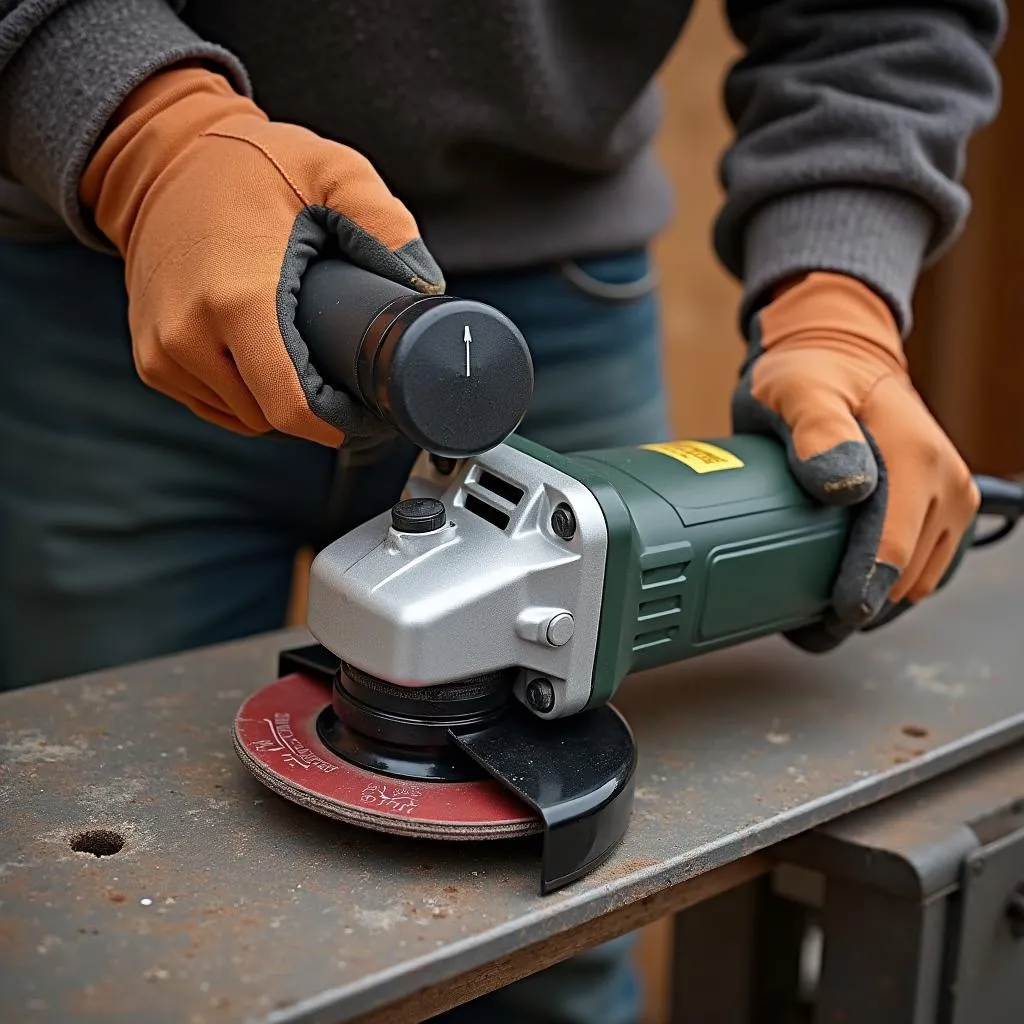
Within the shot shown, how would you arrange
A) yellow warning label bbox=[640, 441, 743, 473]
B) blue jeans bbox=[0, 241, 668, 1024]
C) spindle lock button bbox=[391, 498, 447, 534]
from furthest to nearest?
blue jeans bbox=[0, 241, 668, 1024], yellow warning label bbox=[640, 441, 743, 473], spindle lock button bbox=[391, 498, 447, 534]

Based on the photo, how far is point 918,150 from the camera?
1.04m

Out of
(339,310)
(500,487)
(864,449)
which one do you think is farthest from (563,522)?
(864,449)

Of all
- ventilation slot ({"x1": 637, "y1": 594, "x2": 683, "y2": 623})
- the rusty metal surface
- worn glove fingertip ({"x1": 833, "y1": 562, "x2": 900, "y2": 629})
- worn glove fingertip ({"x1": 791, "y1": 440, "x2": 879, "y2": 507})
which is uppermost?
worn glove fingertip ({"x1": 791, "y1": 440, "x2": 879, "y2": 507})

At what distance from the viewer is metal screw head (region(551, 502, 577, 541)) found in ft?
2.32

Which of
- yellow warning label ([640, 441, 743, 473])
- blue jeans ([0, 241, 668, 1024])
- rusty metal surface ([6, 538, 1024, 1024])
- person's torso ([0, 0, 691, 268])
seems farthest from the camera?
blue jeans ([0, 241, 668, 1024])

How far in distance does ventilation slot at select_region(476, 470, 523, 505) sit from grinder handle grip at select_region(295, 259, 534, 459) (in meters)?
0.07

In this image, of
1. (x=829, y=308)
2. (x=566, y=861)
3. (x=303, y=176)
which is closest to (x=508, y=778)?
(x=566, y=861)

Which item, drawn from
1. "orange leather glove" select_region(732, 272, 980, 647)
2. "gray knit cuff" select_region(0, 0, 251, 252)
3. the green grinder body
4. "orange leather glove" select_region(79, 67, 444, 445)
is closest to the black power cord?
"orange leather glove" select_region(732, 272, 980, 647)

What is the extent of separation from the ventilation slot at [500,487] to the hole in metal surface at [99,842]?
0.29 m

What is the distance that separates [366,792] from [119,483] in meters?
0.53

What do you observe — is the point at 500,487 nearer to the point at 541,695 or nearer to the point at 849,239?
the point at 541,695

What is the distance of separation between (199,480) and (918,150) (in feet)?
2.20

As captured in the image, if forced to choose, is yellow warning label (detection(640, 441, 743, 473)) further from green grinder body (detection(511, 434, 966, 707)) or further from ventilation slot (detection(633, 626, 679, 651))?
ventilation slot (detection(633, 626, 679, 651))

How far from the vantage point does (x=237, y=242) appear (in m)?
0.73
